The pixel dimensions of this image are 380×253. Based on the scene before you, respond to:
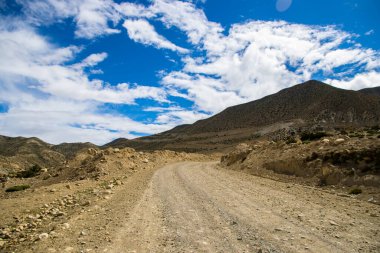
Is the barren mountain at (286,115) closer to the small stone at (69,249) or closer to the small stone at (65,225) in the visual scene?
the small stone at (65,225)

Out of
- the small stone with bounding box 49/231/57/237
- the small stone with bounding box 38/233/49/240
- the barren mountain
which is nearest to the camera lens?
the small stone with bounding box 38/233/49/240

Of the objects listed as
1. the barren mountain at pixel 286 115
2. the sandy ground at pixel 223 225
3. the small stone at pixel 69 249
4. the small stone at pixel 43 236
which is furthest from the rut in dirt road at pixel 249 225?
the barren mountain at pixel 286 115

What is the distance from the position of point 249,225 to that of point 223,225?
0.68 metres

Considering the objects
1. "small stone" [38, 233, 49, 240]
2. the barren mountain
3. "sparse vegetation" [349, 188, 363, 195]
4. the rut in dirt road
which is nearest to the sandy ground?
the rut in dirt road

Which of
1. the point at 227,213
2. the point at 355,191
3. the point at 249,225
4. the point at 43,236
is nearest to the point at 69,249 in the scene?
the point at 43,236

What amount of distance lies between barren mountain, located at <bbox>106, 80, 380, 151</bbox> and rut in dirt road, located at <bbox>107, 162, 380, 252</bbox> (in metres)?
77.6

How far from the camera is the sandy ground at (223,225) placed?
6.29m

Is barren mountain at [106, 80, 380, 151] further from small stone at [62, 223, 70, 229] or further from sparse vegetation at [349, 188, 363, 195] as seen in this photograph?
small stone at [62, 223, 70, 229]

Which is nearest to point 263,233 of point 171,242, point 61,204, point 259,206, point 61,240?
point 171,242

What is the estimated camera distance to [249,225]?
769cm

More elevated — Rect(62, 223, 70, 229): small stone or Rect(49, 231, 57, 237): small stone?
Rect(62, 223, 70, 229): small stone

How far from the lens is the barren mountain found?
10351 centimetres

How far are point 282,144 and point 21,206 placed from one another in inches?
746

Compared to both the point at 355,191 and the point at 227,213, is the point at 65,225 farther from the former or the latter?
the point at 355,191
